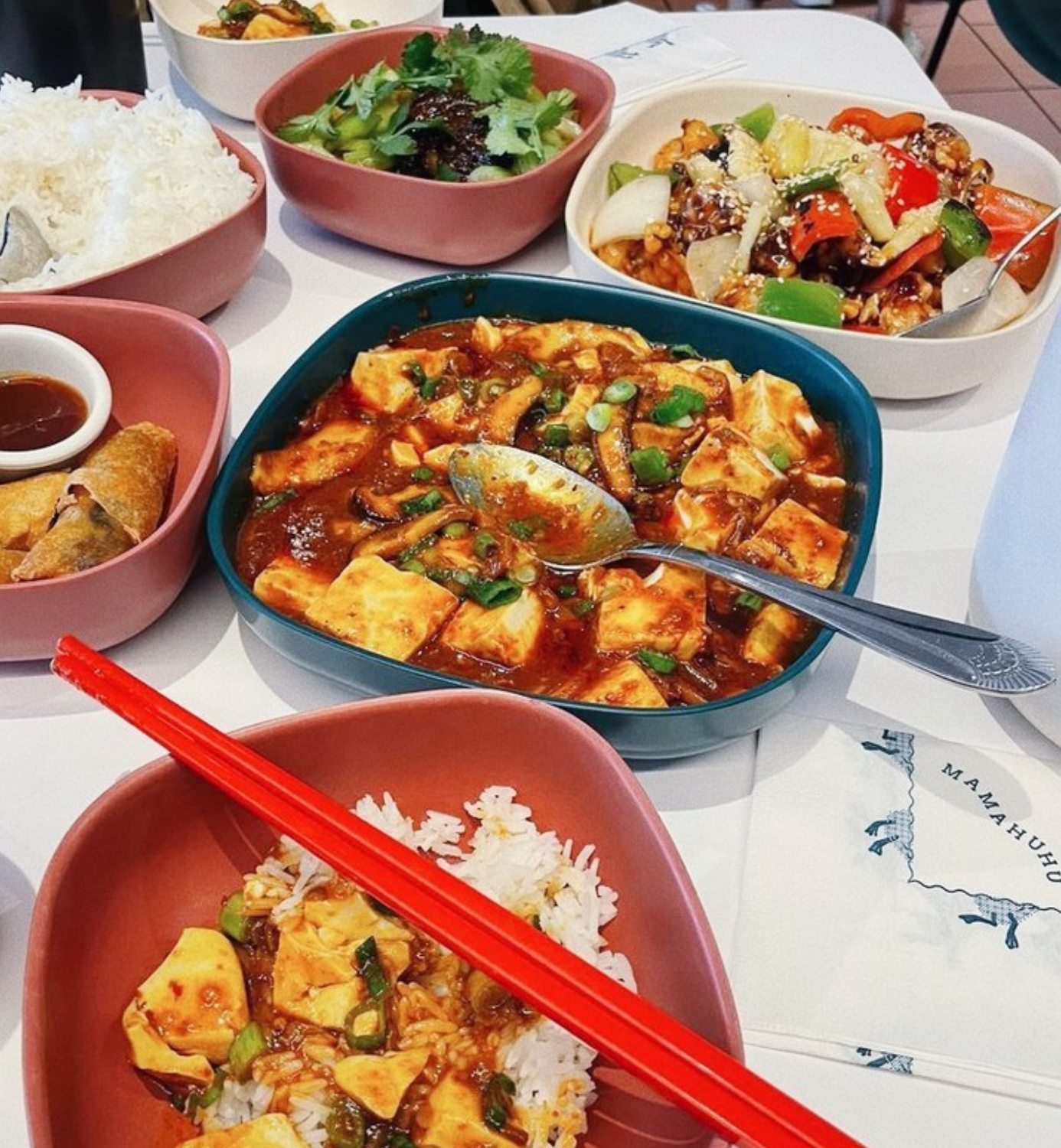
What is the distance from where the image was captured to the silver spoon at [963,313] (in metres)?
1.78

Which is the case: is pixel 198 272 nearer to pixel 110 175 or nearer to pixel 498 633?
pixel 110 175

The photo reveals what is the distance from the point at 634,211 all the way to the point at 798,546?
0.84 meters

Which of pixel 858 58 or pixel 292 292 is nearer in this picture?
pixel 292 292

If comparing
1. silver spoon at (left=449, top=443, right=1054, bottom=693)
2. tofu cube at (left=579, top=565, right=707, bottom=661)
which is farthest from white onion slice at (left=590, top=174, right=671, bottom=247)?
tofu cube at (left=579, top=565, right=707, bottom=661)

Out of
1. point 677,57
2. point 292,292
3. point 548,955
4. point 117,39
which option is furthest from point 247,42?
point 548,955

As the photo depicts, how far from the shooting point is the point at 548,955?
34.1 inches

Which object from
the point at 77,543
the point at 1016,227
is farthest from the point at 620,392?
the point at 1016,227

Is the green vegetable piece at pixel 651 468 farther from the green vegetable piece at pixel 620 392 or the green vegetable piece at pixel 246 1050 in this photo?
the green vegetable piece at pixel 246 1050

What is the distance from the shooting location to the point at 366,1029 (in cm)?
99

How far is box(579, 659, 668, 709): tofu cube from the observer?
4.05ft

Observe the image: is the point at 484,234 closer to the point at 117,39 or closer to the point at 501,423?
the point at 501,423

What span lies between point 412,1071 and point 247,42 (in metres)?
2.06

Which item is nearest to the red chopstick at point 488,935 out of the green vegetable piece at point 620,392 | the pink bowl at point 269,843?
the pink bowl at point 269,843

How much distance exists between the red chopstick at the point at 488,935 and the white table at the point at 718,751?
0.24 metres
